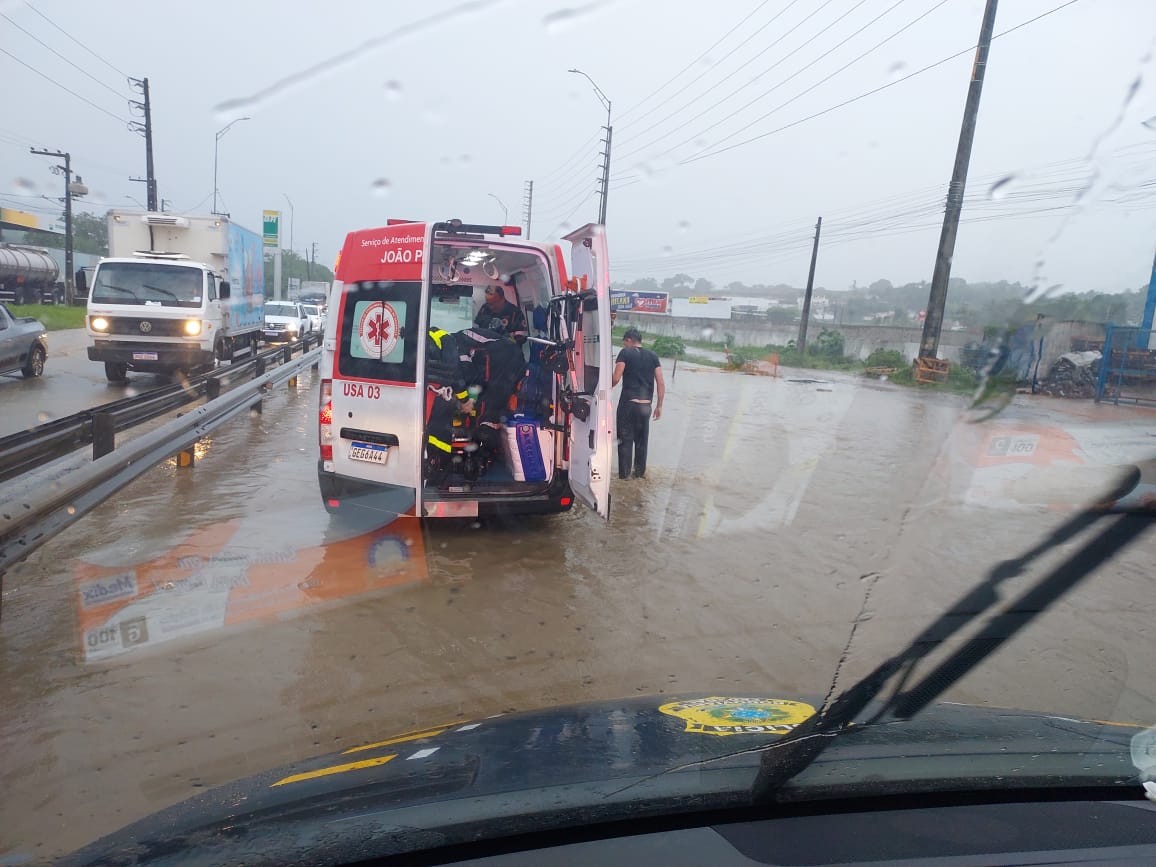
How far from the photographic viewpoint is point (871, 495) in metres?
9.03

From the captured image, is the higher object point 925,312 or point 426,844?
point 925,312

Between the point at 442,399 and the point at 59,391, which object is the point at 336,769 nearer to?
the point at 442,399

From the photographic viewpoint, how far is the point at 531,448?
679cm

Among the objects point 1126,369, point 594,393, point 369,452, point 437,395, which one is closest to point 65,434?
point 369,452

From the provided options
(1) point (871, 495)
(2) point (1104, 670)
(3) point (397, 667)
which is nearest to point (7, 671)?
(3) point (397, 667)

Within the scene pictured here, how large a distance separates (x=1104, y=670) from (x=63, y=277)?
173ft

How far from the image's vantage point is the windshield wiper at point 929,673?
1930 mm

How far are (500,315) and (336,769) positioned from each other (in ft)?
18.4

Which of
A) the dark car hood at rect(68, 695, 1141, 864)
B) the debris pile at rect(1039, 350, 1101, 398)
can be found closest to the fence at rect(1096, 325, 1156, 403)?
the debris pile at rect(1039, 350, 1101, 398)

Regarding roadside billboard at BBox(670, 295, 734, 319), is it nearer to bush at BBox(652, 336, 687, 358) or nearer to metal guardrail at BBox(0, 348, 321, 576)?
→ bush at BBox(652, 336, 687, 358)

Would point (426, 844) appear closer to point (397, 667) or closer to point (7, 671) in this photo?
point (397, 667)

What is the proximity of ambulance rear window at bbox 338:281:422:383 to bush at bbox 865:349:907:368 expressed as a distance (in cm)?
2284

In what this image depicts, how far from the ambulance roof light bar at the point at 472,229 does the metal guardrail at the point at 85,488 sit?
264cm

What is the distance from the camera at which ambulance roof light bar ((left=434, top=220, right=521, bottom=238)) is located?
5941 mm
